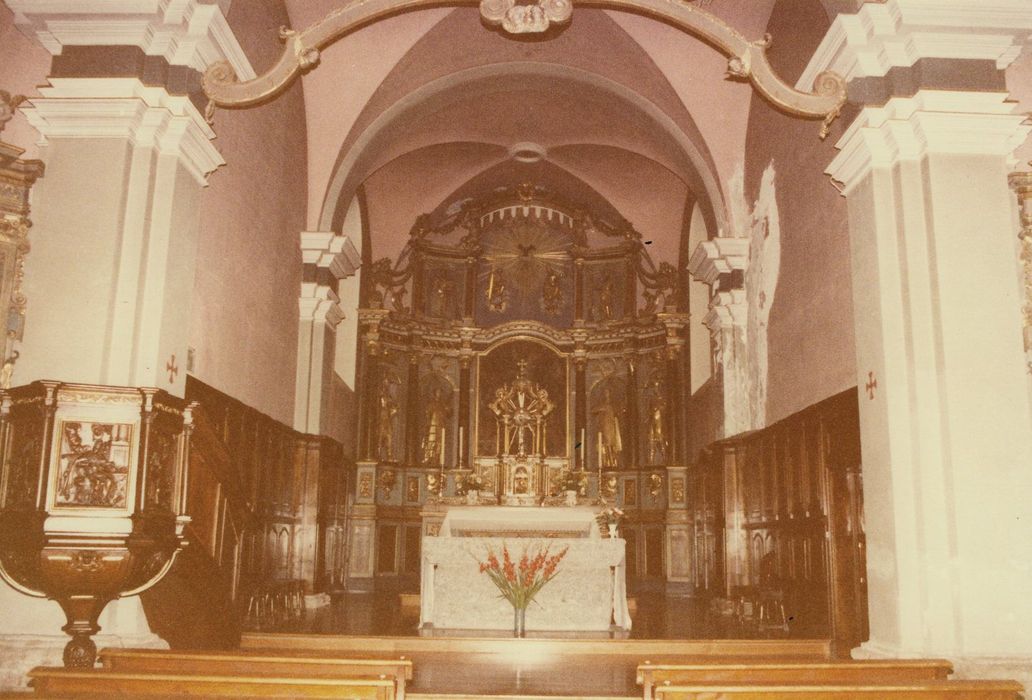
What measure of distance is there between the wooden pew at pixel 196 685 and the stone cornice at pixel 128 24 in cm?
418

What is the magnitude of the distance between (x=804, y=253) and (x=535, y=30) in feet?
12.0

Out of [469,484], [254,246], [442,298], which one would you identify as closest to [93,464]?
[254,246]

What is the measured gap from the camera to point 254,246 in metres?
9.14

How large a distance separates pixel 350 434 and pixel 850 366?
8.78 metres

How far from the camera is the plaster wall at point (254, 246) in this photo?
794cm

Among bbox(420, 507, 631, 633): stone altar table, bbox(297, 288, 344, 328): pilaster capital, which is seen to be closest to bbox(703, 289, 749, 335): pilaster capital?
bbox(420, 507, 631, 633): stone altar table

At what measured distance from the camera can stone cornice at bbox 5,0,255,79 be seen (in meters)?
6.12

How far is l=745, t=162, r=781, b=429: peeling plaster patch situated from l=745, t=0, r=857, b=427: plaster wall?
155 millimetres

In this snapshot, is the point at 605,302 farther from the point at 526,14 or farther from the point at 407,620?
the point at 526,14

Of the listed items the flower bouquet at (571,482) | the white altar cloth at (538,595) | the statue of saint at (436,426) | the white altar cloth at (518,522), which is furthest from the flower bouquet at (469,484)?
the white altar cloth at (538,595)

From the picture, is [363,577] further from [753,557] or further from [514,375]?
[753,557]

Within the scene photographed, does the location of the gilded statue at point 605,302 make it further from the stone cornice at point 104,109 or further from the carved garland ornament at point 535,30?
the stone cornice at point 104,109

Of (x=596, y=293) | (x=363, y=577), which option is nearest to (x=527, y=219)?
(x=596, y=293)

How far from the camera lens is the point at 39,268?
5973 mm
